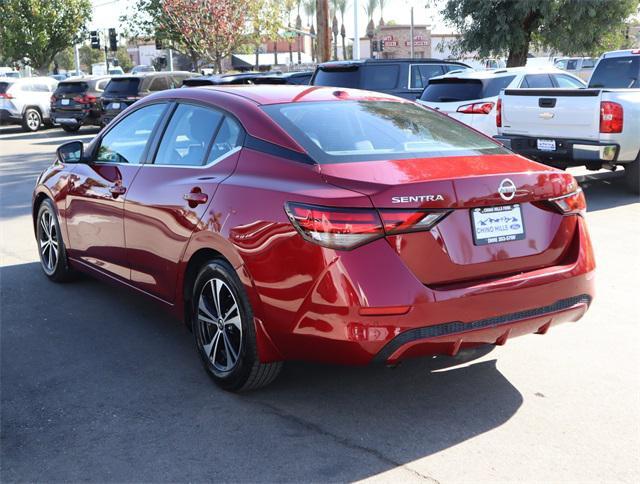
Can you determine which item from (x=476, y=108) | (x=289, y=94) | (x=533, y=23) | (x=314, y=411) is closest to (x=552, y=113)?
(x=476, y=108)

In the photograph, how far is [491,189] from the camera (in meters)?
3.72

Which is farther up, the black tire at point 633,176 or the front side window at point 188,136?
the front side window at point 188,136

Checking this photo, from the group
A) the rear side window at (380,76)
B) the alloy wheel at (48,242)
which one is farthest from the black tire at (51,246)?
the rear side window at (380,76)

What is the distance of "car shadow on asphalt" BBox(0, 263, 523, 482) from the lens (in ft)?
11.4

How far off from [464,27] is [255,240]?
19.2 metres

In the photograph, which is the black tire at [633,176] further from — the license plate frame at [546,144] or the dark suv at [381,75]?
the dark suv at [381,75]

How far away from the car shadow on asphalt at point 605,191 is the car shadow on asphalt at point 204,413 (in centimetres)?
602

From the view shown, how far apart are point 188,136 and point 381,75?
10154mm

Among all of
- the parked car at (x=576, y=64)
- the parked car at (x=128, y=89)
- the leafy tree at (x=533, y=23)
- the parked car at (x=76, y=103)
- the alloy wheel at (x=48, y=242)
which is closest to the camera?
the alloy wheel at (x=48, y=242)

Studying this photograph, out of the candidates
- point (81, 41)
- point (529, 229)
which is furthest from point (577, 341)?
point (81, 41)

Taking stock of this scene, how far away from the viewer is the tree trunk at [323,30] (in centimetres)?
2167

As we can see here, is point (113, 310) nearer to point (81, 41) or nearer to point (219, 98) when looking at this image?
point (219, 98)

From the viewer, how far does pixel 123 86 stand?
21.9m

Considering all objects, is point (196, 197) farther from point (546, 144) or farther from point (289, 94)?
point (546, 144)
